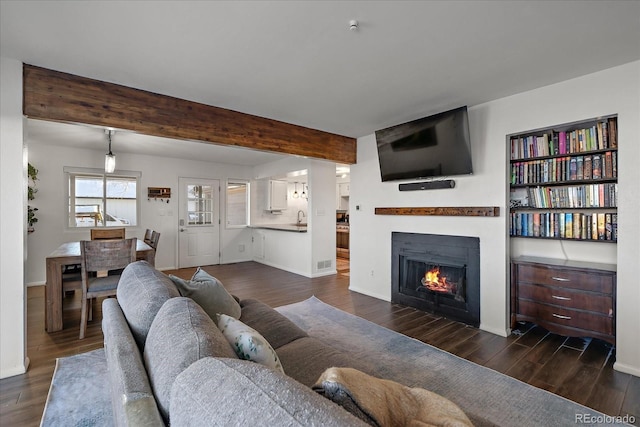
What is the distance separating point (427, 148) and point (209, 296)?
2.87m

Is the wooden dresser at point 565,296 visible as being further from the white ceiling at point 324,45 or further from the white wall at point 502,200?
the white ceiling at point 324,45

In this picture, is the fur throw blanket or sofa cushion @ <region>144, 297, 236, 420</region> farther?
sofa cushion @ <region>144, 297, 236, 420</region>

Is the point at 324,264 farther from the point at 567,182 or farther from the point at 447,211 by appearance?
the point at 567,182

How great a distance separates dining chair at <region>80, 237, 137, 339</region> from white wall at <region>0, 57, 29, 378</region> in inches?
26.0

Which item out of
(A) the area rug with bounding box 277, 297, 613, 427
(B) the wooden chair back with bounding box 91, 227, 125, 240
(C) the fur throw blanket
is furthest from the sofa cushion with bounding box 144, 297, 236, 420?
(B) the wooden chair back with bounding box 91, 227, 125, 240

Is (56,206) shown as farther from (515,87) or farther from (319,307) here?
(515,87)

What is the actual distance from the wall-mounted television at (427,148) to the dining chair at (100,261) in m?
3.25

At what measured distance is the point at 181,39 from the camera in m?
2.03

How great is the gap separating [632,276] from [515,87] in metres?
1.85

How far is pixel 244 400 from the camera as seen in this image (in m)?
0.62

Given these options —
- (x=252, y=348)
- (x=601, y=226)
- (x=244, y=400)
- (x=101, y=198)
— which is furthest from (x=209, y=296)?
(x=101, y=198)

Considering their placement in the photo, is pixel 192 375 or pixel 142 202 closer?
pixel 192 375

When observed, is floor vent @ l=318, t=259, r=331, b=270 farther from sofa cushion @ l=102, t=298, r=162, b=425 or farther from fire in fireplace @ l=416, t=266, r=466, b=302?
sofa cushion @ l=102, t=298, r=162, b=425

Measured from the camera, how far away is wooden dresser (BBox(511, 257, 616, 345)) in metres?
2.60
